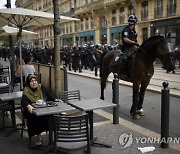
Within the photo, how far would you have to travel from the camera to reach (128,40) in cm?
A: 716

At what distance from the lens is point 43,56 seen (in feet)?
85.0

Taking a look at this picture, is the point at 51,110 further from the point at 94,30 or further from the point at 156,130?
the point at 94,30

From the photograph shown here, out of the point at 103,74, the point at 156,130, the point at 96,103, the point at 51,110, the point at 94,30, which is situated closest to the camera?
the point at 51,110

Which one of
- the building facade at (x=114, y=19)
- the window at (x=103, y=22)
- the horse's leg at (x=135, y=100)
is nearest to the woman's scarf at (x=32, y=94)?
the horse's leg at (x=135, y=100)

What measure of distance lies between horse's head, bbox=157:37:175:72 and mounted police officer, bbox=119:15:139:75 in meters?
0.79

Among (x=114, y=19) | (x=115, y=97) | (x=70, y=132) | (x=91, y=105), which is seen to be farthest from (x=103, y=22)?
(x=70, y=132)

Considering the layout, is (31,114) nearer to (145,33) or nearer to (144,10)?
(145,33)

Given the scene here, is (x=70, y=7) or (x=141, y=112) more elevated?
(x=70, y=7)

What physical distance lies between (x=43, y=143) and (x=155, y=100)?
484 cm

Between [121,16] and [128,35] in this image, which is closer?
[128,35]

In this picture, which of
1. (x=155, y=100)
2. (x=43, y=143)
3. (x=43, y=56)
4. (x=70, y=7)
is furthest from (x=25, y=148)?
(x=70, y=7)

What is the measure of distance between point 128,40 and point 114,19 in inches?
1247

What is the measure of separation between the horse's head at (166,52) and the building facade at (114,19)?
12.6m
